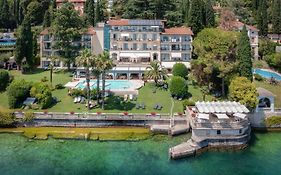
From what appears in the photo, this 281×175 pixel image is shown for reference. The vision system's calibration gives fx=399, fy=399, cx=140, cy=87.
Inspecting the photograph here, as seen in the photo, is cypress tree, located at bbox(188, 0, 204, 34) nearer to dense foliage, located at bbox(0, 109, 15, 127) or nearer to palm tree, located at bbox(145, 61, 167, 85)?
palm tree, located at bbox(145, 61, 167, 85)

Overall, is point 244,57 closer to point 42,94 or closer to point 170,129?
point 170,129

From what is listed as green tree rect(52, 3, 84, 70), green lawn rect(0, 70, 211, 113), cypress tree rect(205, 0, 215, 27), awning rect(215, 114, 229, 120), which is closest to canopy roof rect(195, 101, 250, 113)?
awning rect(215, 114, 229, 120)

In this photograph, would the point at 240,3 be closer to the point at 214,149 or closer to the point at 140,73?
the point at 140,73

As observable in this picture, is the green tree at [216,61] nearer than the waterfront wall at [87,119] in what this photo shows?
No

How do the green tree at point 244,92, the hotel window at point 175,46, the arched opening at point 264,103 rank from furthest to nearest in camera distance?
the hotel window at point 175,46 < the arched opening at point 264,103 < the green tree at point 244,92

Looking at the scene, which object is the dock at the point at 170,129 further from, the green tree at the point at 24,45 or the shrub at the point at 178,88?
the green tree at the point at 24,45

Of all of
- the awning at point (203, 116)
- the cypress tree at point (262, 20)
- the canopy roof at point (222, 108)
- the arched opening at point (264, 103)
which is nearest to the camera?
the awning at point (203, 116)

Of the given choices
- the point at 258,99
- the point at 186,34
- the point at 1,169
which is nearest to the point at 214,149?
the point at 258,99

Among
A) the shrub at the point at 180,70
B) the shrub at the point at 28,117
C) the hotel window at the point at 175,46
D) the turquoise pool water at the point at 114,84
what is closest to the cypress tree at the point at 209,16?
the hotel window at the point at 175,46
